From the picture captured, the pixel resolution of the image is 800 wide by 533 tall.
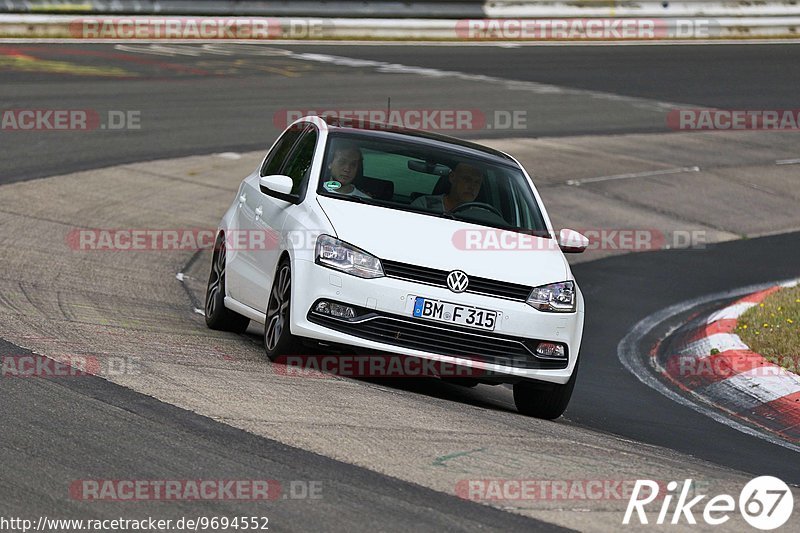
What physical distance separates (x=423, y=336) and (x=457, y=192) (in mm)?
1440

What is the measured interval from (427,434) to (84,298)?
4563 millimetres

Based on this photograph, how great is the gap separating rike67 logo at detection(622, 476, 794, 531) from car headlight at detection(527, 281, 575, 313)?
2.09m

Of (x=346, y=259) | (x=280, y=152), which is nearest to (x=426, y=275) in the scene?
(x=346, y=259)

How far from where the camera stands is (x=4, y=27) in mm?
27844

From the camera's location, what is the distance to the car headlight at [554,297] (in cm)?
844

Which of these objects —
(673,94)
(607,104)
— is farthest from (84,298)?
(673,94)

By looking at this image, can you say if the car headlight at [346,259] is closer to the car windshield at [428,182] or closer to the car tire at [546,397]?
the car windshield at [428,182]

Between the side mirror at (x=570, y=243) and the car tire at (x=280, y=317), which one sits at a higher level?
the side mirror at (x=570, y=243)

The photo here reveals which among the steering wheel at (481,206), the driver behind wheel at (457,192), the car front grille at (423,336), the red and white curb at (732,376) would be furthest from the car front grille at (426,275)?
the red and white curb at (732,376)

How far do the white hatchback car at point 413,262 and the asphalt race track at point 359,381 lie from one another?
1.14 ft

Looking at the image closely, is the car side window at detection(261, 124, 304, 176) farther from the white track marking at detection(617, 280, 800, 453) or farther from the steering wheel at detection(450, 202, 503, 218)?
the white track marking at detection(617, 280, 800, 453)

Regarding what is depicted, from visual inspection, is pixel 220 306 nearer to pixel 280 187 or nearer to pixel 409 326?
pixel 280 187

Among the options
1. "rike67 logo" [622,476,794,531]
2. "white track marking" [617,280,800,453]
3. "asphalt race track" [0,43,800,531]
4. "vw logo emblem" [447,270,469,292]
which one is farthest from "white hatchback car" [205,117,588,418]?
"rike67 logo" [622,476,794,531]

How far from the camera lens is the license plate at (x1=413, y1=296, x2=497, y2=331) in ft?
26.9
